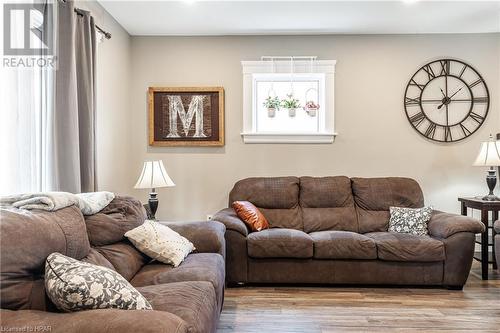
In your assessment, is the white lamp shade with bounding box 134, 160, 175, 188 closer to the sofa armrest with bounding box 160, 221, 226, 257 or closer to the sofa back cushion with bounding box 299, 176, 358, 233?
the sofa armrest with bounding box 160, 221, 226, 257

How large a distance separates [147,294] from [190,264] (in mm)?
584

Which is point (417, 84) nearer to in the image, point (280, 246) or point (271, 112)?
point (271, 112)

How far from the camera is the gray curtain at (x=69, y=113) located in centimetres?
263

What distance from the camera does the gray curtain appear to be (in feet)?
8.63

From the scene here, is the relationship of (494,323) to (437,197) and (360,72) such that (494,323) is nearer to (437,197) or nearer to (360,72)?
(437,197)

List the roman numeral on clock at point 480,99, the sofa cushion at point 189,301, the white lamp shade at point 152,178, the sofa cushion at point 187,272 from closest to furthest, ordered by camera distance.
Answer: the sofa cushion at point 189,301 → the sofa cushion at point 187,272 → the white lamp shade at point 152,178 → the roman numeral on clock at point 480,99

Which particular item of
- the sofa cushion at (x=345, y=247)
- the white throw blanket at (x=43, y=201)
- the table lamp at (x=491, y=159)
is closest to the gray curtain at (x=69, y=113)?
the white throw blanket at (x=43, y=201)

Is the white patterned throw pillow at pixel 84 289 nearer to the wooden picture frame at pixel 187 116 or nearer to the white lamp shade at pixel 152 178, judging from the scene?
the white lamp shade at pixel 152 178

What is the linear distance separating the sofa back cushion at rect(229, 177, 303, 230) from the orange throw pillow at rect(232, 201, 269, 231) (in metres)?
0.24

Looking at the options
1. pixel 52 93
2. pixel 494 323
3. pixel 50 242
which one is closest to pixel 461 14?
pixel 494 323

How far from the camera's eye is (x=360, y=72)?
14.2 ft

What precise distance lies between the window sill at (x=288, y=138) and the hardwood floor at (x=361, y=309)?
1704mm

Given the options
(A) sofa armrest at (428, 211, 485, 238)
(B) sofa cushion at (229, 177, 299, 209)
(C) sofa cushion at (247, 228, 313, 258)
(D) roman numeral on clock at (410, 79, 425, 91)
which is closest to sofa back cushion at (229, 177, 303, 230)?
(B) sofa cushion at (229, 177, 299, 209)

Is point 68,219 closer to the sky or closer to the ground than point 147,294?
closer to the sky
